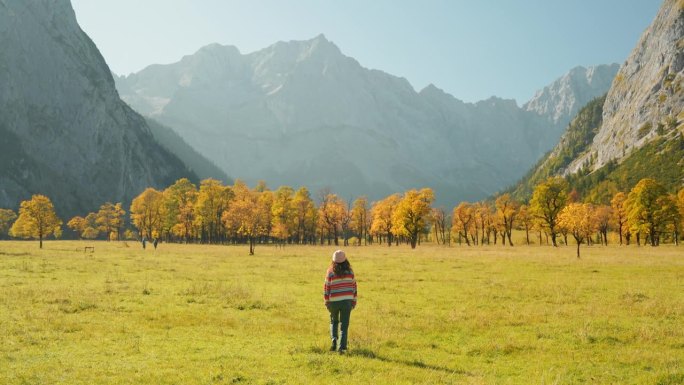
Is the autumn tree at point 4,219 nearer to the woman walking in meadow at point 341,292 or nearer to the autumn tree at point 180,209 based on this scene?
the autumn tree at point 180,209

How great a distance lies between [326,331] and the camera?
19297mm

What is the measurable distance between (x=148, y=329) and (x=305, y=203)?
98162 millimetres

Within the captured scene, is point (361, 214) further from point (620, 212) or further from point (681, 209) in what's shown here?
point (681, 209)

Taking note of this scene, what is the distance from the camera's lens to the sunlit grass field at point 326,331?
13.6m

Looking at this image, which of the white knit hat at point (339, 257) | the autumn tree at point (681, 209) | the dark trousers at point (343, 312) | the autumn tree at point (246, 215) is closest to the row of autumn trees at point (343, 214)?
the autumn tree at point (246, 215)

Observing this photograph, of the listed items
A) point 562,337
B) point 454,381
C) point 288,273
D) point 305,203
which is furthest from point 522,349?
point 305,203

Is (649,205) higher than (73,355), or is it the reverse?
(649,205)

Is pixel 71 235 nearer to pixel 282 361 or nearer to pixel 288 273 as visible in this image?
pixel 288 273

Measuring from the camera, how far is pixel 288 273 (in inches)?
1614

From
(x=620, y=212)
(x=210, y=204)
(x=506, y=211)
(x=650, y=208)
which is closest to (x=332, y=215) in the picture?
(x=210, y=204)

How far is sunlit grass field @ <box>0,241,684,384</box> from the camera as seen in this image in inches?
534

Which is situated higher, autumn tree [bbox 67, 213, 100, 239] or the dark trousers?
autumn tree [bbox 67, 213, 100, 239]

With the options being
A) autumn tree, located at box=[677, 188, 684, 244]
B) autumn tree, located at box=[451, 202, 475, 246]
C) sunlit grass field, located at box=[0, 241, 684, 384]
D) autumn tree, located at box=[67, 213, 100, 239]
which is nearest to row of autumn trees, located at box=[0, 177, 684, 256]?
autumn tree, located at box=[451, 202, 475, 246]

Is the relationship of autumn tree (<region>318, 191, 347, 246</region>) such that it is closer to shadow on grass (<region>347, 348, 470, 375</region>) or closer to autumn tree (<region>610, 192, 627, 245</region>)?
autumn tree (<region>610, 192, 627, 245</region>)
